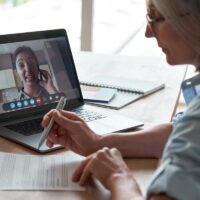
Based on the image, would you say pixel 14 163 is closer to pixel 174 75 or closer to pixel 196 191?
pixel 196 191

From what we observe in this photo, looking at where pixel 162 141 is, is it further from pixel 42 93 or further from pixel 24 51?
pixel 24 51

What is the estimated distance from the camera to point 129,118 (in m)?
1.45

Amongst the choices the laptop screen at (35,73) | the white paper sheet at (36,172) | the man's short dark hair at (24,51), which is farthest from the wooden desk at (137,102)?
the man's short dark hair at (24,51)

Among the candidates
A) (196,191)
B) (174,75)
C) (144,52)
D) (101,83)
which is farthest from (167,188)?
(144,52)

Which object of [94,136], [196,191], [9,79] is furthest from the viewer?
[9,79]

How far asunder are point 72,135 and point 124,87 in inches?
22.6

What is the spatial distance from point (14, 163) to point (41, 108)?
33 cm

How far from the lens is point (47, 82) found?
1451mm

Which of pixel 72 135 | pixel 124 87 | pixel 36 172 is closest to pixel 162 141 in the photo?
pixel 72 135

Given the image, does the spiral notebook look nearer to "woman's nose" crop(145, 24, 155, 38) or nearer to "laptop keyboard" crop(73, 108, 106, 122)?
"laptop keyboard" crop(73, 108, 106, 122)

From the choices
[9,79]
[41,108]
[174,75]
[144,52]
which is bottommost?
[144,52]

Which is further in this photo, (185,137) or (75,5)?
(75,5)

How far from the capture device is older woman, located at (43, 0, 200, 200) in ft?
2.56

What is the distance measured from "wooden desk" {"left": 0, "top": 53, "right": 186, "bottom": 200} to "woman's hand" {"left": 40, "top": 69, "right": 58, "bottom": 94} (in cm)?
25
